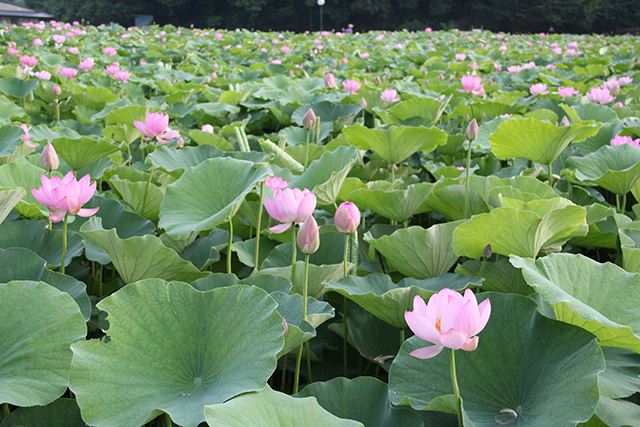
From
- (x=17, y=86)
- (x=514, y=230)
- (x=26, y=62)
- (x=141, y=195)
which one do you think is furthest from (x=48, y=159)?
(x=26, y=62)

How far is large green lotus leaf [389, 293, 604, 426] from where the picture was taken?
67 cm

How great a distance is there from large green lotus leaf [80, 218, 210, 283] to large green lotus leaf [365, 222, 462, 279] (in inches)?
13.1

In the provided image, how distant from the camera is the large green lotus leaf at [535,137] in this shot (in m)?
1.24

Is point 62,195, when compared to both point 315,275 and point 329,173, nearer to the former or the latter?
point 315,275

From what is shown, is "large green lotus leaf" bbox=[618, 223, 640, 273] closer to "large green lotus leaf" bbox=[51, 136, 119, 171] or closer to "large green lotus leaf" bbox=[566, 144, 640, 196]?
"large green lotus leaf" bbox=[566, 144, 640, 196]

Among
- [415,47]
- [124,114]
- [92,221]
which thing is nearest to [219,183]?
[92,221]

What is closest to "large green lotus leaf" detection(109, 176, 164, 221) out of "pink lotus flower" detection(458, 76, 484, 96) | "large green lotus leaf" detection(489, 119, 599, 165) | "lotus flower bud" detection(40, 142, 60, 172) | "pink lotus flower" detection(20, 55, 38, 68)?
"lotus flower bud" detection(40, 142, 60, 172)

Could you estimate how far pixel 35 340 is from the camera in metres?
0.71

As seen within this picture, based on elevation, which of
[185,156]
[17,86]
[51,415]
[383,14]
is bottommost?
[51,415]

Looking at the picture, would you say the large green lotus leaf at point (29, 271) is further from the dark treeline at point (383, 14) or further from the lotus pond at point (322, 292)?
the dark treeline at point (383, 14)

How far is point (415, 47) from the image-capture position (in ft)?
17.9

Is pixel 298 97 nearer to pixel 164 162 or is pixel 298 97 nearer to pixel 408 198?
pixel 164 162

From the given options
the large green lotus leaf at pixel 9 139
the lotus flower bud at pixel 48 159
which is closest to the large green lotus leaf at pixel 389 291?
the lotus flower bud at pixel 48 159

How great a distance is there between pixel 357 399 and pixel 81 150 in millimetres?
1015
